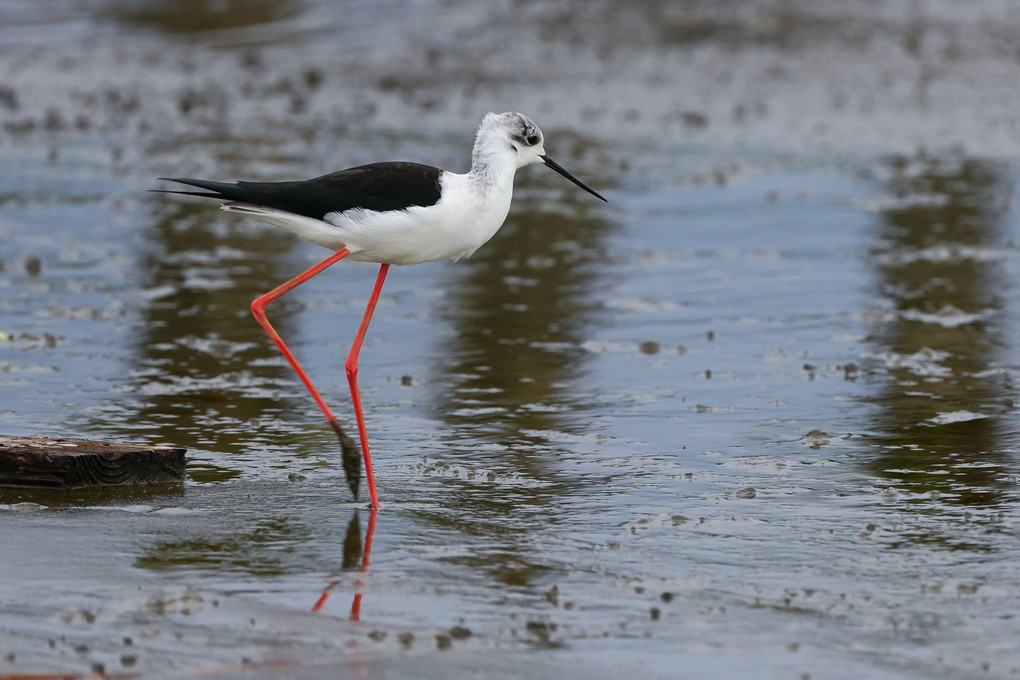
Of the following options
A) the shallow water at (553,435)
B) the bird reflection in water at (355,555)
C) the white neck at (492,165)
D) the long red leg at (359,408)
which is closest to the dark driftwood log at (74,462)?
the shallow water at (553,435)

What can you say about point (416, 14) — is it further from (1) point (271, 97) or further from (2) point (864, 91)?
(2) point (864, 91)

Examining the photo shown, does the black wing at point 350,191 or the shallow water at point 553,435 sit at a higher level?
the black wing at point 350,191

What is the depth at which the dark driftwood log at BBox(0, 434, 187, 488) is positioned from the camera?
5586 millimetres

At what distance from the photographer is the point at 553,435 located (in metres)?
6.52

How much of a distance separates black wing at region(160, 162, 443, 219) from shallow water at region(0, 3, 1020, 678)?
100 centimetres

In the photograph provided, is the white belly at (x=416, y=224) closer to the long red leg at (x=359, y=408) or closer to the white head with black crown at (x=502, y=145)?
the white head with black crown at (x=502, y=145)

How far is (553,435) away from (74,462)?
76.4 inches

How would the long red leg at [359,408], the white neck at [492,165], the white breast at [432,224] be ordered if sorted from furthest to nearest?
the white neck at [492,165]
the white breast at [432,224]
the long red leg at [359,408]

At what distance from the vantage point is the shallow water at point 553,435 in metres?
4.34

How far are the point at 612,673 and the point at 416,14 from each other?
19338 millimetres

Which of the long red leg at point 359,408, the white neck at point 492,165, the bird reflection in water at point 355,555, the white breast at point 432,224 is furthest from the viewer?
the white neck at point 492,165

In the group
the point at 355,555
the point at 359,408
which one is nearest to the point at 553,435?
the point at 359,408

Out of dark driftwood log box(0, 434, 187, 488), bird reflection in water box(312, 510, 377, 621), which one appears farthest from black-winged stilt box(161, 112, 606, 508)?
dark driftwood log box(0, 434, 187, 488)

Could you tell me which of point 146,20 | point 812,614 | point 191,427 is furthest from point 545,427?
point 146,20
